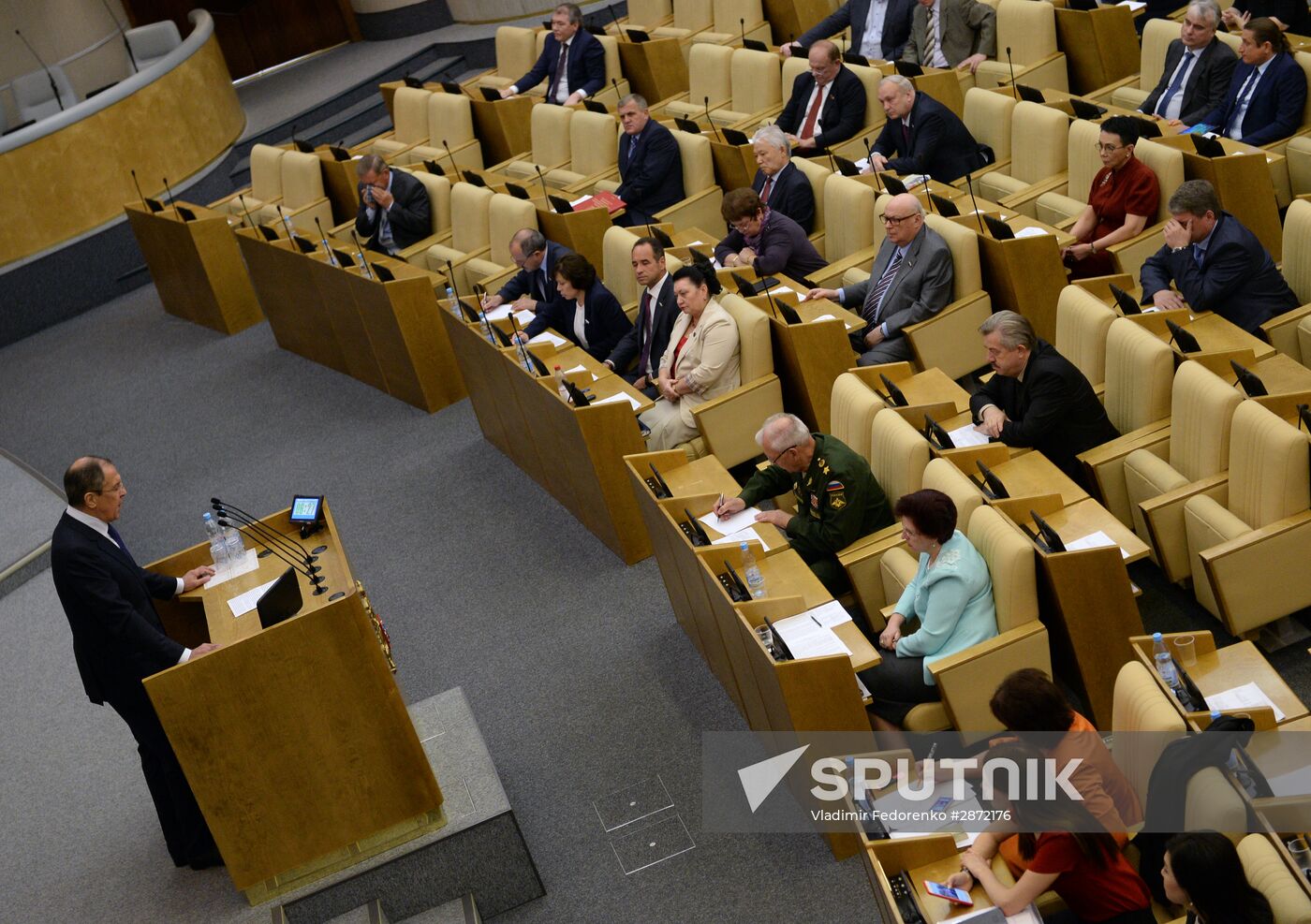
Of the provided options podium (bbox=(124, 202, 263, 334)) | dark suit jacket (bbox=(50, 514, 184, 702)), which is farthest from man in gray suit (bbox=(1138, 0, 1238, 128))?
podium (bbox=(124, 202, 263, 334))

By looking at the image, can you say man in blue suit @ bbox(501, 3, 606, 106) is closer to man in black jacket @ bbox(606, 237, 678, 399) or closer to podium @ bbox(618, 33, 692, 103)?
podium @ bbox(618, 33, 692, 103)

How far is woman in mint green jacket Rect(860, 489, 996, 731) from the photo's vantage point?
385 cm

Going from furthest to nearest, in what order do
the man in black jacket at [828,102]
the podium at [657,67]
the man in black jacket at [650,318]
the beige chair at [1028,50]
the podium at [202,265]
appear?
1. the podium at [657,67]
2. the podium at [202,265]
3. the beige chair at [1028,50]
4. the man in black jacket at [828,102]
5. the man in black jacket at [650,318]

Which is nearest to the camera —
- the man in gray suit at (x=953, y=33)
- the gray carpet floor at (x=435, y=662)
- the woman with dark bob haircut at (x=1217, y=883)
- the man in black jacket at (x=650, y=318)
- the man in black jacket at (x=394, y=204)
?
the woman with dark bob haircut at (x=1217, y=883)

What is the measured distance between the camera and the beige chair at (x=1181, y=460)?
13.7 ft

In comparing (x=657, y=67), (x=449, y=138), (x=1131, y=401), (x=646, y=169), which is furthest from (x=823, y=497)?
(x=449, y=138)

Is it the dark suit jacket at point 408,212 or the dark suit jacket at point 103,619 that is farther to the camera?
the dark suit jacket at point 408,212

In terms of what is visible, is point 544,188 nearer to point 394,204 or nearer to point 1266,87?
point 394,204

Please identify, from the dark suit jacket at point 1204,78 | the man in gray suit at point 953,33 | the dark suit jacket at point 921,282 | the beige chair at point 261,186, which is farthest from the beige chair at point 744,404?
the beige chair at point 261,186

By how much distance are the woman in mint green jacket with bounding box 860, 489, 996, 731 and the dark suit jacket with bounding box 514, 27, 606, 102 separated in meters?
6.91

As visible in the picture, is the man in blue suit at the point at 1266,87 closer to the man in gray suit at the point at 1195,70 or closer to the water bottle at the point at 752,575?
the man in gray suit at the point at 1195,70

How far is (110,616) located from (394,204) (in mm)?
5012

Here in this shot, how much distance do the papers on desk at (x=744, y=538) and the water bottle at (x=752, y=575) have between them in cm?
13

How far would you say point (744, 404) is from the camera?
224 inches
